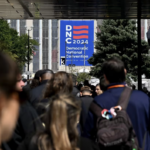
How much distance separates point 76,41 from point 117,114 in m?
89.1

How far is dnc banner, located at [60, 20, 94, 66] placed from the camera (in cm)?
9138

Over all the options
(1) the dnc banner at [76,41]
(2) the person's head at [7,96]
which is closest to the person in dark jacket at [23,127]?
(2) the person's head at [7,96]

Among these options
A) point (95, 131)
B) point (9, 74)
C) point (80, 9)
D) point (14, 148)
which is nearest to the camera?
point (9, 74)

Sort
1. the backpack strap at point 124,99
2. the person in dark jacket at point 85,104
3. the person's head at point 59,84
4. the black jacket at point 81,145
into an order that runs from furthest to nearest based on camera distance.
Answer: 1. the person in dark jacket at point 85,104
2. the person's head at point 59,84
3. the backpack strap at point 124,99
4. the black jacket at point 81,145

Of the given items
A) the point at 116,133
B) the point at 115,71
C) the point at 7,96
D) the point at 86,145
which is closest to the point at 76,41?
the point at 115,71

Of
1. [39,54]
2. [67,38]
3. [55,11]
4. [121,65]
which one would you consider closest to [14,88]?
[121,65]

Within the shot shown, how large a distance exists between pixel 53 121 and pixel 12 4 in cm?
1736

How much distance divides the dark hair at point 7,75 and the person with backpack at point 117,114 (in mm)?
2187

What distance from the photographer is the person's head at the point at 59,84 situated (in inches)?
173

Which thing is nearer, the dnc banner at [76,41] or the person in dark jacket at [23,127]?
the person in dark jacket at [23,127]

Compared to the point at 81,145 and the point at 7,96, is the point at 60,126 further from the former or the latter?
the point at 7,96

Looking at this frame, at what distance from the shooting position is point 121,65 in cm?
422

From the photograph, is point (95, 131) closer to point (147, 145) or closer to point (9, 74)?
point (147, 145)

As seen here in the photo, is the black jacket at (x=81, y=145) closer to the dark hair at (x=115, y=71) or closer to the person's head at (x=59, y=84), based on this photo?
the dark hair at (x=115, y=71)
